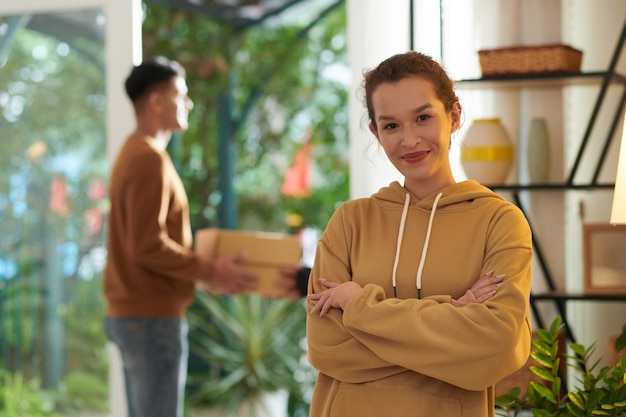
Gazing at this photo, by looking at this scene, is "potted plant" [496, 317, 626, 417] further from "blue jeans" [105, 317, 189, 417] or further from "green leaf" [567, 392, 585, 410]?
"blue jeans" [105, 317, 189, 417]

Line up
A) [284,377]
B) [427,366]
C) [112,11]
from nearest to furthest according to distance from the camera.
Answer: [427,366] → [112,11] → [284,377]

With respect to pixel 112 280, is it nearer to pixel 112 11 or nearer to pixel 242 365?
pixel 112 11

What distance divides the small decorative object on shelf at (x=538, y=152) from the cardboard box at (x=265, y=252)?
3.03 feet

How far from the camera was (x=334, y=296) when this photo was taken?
69.6 inches

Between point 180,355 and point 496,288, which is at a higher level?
point 496,288

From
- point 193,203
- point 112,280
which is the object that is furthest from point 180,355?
point 193,203

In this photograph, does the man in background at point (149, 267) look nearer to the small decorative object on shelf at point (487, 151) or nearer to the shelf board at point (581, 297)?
the small decorative object on shelf at point (487, 151)

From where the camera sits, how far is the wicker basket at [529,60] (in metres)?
3.08

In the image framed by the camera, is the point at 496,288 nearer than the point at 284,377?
Yes

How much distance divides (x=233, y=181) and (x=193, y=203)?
293 millimetres

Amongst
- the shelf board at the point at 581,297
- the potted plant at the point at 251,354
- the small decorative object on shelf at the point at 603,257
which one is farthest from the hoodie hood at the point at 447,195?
the potted plant at the point at 251,354

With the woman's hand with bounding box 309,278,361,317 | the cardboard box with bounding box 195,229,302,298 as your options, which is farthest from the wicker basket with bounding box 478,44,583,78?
the woman's hand with bounding box 309,278,361,317

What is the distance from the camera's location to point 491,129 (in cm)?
313

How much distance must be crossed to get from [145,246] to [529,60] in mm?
1458
